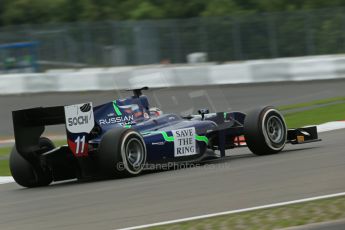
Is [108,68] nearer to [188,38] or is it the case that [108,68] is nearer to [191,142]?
[188,38]

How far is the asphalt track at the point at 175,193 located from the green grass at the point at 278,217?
0.48 metres

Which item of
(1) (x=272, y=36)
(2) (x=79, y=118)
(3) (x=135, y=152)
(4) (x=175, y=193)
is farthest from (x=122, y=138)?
(1) (x=272, y=36)

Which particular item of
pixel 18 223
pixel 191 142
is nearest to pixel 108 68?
pixel 191 142

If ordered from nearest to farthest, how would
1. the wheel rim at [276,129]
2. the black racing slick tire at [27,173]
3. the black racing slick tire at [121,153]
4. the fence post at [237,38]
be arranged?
the black racing slick tire at [121,153] → the black racing slick tire at [27,173] → the wheel rim at [276,129] → the fence post at [237,38]

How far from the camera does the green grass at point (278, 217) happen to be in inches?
253

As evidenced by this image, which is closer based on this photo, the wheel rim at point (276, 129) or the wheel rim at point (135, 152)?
the wheel rim at point (135, 152)

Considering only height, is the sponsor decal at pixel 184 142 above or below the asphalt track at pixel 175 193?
above

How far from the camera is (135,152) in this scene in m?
10.6

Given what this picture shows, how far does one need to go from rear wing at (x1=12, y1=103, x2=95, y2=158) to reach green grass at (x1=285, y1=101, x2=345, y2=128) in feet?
24.3

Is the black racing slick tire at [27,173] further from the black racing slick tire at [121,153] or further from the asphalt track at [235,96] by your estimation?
the asphalt track at [235,96]

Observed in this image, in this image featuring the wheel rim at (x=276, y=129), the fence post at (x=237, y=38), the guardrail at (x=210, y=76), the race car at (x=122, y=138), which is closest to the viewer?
the race car at (x=122, y=138)

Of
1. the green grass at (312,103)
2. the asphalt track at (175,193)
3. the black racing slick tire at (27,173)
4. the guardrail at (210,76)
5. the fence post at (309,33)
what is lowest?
the asphalt track at (175,193)

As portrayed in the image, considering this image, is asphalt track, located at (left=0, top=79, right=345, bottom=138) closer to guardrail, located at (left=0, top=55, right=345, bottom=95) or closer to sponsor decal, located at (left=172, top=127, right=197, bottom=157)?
guardrail, located at (left=0, top=55, right=345, bottom=95)

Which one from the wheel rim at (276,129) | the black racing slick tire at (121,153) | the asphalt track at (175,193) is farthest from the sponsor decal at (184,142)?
the wheel rim at (276,129)
